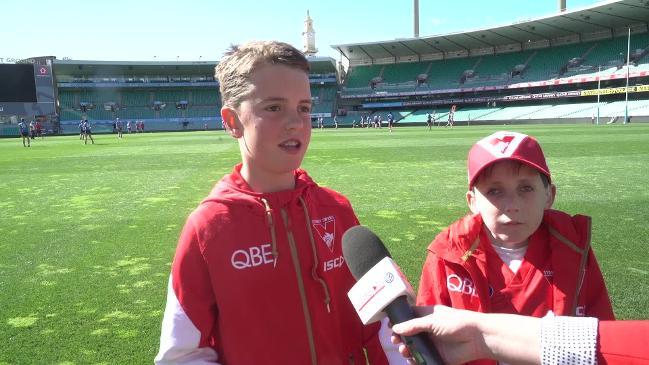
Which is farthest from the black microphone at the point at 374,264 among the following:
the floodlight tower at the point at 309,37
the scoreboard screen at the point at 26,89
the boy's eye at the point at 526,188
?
the floodlight tower at the point at 309,37

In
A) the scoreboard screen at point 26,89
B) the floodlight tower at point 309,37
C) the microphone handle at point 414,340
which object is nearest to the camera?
the microphone handle at point 414,340

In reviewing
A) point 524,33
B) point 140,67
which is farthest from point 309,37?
point 524,33

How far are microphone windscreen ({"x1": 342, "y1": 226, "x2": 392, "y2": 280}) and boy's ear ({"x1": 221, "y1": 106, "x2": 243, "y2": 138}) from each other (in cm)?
71

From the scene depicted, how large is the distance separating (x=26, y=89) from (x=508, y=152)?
64741 millimetres

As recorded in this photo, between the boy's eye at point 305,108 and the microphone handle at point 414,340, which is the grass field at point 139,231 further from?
the microphone handle at point 414,340

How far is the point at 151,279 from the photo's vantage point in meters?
4.70

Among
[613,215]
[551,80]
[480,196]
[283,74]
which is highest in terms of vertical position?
[551,80]

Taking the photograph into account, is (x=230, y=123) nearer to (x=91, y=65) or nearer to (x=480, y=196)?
(x=480, y=196)

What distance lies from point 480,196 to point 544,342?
954 mm

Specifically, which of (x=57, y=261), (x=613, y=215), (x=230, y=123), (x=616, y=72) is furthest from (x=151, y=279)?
(x=616, y=72)

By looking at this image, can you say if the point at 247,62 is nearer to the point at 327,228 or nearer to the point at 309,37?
the point at 327,228

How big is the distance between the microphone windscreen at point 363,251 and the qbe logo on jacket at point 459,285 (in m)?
0.72

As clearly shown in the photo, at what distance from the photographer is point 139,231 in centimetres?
675

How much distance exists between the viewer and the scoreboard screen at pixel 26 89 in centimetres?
5309
